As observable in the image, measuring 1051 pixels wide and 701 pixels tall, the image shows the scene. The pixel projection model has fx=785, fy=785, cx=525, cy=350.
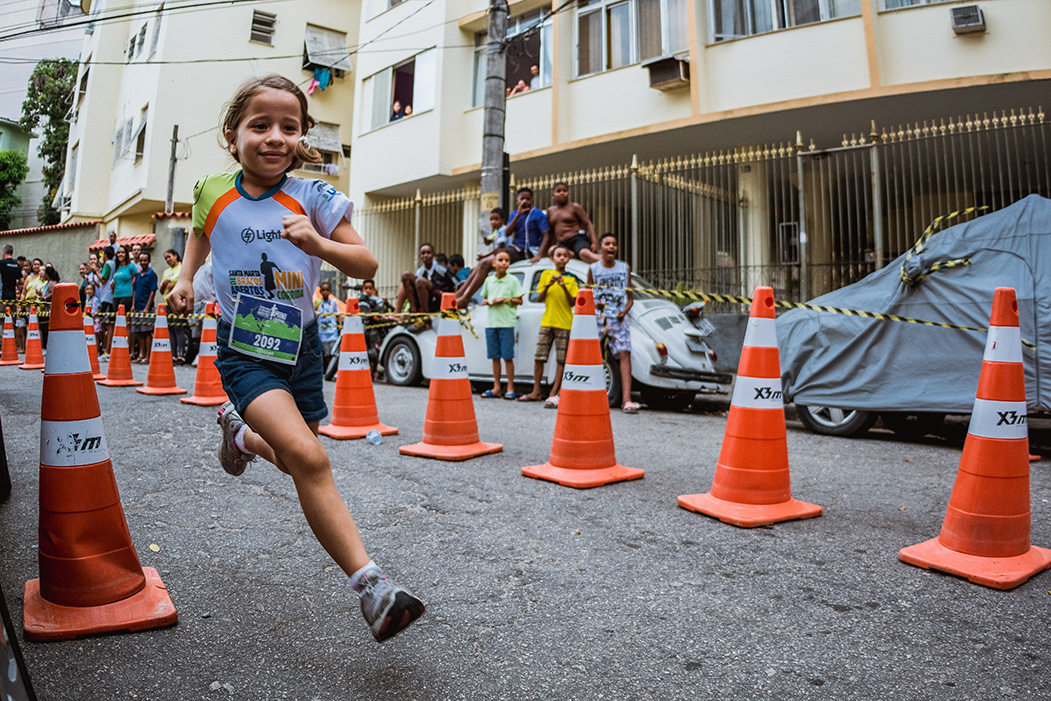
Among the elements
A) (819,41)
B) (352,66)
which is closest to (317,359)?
(819,41)

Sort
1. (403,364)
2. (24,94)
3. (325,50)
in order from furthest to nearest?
(24,94)
(325,50)
(403,364)

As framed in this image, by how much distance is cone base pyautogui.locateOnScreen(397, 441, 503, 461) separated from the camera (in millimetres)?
5297

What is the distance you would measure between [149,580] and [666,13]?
1504 cm

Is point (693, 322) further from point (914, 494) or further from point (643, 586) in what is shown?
point (643, 586)

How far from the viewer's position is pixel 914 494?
454 cm

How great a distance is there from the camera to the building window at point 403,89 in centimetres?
1930

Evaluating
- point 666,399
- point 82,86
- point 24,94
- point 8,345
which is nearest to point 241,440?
point 666,399

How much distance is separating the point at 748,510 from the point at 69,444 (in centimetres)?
295

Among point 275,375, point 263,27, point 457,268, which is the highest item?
point 263,27

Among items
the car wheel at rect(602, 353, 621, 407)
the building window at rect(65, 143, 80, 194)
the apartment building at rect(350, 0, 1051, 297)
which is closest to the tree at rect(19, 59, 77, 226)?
the building window at rect(65, 143, 80, 194)

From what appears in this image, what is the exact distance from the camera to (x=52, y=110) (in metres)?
41.3

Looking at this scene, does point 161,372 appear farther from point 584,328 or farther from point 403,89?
point 403,89

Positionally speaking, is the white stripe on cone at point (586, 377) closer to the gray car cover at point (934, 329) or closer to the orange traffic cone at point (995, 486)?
the orange traffic cone at point (995, 486)

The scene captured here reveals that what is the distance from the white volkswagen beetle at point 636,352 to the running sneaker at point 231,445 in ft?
19.0
